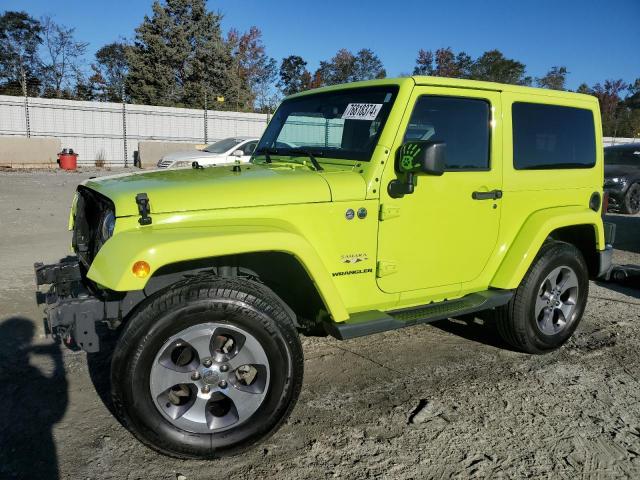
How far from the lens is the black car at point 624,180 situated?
1241cm

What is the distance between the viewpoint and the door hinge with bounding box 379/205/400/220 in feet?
10.7

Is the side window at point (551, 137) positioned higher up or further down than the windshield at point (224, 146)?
further down

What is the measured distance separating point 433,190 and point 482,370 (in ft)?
4.89

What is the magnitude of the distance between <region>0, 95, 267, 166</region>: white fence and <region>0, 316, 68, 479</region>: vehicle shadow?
812 inches

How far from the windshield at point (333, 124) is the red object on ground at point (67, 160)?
63.4 feet

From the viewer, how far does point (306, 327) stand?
352cm

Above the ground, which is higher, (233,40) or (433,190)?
(233,40)

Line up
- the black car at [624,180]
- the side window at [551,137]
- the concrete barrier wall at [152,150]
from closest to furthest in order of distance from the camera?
1. the side window at [551,137]
2. the black car at [624,180]
3. the concrete barrier wall at [152,150]

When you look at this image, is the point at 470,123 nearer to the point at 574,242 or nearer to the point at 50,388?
the point at 574,242

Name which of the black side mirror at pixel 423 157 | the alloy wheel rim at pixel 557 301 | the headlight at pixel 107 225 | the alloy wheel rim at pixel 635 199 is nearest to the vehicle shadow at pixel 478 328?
the alloy wheel rim at pixel 557 301

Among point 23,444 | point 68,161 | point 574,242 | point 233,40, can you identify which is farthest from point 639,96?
point 23,444

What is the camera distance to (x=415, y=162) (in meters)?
3.14

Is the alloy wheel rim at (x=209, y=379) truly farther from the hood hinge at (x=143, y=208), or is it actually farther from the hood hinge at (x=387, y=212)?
the hood hinge at (x=387, y=212)

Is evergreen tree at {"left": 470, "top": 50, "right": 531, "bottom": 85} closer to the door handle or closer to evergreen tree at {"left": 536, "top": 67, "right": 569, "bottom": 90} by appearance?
evergreen tree at {"left": 536, "top": 67, "right": 569, "bottom": 90}
